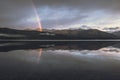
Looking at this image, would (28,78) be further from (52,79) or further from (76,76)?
(76,76)

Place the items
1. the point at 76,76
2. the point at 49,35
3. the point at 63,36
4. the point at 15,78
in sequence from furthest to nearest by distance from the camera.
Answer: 1. the point at 63,36
2. the point at 49,35
3. the point at 76,76
4. the point at 15,78

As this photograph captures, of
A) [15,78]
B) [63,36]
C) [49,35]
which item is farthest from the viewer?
[63,36]

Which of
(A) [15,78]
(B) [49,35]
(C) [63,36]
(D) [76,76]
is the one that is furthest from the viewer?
(C) [63,36]

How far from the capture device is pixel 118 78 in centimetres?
564

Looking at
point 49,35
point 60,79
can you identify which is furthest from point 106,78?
point 49,35

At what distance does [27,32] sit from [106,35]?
33000mm

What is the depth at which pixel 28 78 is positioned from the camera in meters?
5.46

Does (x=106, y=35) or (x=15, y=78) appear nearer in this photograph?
(x=15, y=78)

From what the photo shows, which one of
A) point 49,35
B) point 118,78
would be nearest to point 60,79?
point 118,78

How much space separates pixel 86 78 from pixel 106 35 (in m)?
89.8

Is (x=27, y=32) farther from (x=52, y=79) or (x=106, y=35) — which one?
(x=52, y=79)

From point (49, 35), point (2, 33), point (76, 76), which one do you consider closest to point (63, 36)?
point (49, 35)

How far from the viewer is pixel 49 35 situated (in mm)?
86812

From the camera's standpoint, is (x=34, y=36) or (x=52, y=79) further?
(x=34, y=36)
